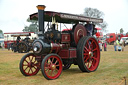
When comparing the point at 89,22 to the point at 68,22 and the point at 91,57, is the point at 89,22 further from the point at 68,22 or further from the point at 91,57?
the point at 91,57

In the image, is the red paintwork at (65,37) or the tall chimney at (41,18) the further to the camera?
the red paintwork at (65,37)

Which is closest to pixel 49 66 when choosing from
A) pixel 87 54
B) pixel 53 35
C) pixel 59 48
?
pixel 59 48

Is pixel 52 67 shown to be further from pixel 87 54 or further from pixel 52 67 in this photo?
pixel 87 54

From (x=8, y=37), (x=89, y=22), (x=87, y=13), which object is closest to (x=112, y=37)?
(x=87, y=13)

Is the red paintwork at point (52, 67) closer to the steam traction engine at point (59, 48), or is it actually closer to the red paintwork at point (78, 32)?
the steam traction engine at point (59, 48)

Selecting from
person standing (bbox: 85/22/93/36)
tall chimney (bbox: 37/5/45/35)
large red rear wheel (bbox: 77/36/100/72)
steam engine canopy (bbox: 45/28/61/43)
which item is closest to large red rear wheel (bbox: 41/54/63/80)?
steam engine canopy (bbox: 45/28/61/43)

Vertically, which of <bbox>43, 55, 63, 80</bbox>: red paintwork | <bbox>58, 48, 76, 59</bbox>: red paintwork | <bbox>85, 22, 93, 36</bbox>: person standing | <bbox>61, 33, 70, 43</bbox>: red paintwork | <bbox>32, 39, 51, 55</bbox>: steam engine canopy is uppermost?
<bbox>85, 22, 93, 36</bbox>: person standing

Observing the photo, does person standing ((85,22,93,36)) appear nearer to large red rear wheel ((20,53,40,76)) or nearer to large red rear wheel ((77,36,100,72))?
large red rear wheel ((77,36,100,72))

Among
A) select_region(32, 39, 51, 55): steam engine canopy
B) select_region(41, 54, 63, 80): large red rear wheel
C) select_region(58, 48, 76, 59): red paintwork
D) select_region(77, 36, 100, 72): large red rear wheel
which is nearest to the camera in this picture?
select_region(41, 54, 63, 80): large red rear wheel

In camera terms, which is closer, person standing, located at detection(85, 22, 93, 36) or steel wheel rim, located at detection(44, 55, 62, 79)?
steel wheel rim, located at detection(44, 55, 62, 79)

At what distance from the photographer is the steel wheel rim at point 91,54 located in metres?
7.07

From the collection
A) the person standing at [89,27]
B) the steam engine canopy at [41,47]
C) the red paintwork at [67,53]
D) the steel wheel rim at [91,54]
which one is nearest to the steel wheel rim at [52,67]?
the steam engine canopy at [41,47]

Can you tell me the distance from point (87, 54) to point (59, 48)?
3.88ft

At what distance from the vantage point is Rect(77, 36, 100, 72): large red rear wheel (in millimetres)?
6648
